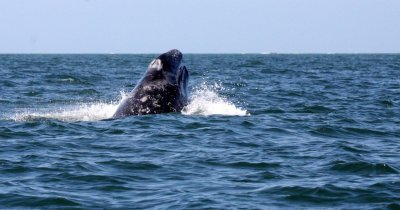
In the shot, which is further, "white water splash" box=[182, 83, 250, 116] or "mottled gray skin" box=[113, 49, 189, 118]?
"white water splash" box=[182, 83, 250, 116]

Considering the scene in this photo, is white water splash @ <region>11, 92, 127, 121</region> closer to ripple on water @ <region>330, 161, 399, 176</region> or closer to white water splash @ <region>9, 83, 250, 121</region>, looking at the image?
white water splash @ <region>9, 83, 250, 121</region>

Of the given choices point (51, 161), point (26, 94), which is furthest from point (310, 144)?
point (26, 94)

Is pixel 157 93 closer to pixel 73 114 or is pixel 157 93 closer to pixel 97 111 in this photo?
A: pixel 97 111

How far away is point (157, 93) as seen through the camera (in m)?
16.4

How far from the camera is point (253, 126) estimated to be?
1662cm

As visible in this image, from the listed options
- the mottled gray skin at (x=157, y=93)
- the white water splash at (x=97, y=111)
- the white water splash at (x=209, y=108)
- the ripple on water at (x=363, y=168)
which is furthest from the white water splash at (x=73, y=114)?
the ripple on water at (x=363, y=168)

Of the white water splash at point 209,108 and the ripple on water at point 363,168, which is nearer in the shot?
the ripple on water at point 363,168

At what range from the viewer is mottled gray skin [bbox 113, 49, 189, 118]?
16469mm

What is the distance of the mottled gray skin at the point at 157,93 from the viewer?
16469 mm

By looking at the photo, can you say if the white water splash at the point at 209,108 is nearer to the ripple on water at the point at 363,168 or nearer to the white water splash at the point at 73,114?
the white water splash at the point at 73,114

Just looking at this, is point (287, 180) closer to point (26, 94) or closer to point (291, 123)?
point (291, 123)

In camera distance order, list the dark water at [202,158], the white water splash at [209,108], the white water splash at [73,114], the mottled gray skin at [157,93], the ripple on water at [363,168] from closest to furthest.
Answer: the dark water at [202,158], the ripple on water at [363,168], the mottled gray skin at [157,93], the white water splash at [73,114], the white water splash at [209,108]

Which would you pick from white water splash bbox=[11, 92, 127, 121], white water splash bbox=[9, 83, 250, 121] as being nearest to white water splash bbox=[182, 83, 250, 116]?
white water splash bbox=[9, 83, 250, 121]

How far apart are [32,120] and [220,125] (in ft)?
14.4
